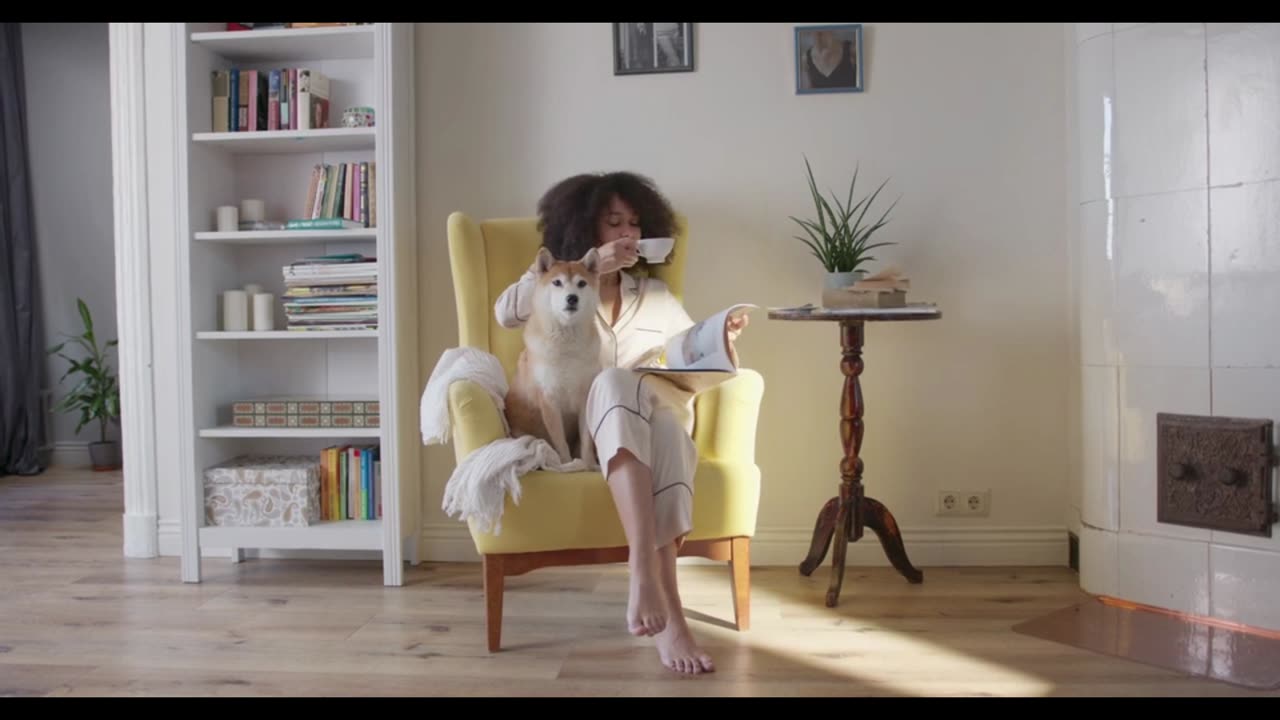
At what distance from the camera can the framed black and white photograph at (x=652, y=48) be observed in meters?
2.73

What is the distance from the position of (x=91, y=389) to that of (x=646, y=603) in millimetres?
4230

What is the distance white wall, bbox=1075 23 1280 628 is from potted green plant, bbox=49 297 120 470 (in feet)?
14.7

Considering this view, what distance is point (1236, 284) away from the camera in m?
2.10

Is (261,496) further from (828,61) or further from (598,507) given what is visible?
(828,61)

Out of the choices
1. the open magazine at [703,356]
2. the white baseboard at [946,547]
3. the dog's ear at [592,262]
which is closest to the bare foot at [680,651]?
the open magazine at [703,356]

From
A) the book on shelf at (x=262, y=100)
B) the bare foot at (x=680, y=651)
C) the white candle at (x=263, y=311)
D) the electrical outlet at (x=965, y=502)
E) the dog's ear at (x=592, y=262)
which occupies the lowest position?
the bare foot at (x=680, y=651)

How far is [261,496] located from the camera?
2643 millimetres

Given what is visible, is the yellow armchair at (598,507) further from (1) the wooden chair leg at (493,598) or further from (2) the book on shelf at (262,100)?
(2) the book on shelf at (262,100)

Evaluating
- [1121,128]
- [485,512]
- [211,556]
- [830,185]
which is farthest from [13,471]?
[1121,128]

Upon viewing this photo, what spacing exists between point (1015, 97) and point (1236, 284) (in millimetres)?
865

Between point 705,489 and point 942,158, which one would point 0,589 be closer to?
point 705,489

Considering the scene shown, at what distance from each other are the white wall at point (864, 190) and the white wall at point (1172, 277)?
0.29 metres

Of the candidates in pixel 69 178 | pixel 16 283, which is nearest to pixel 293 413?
pixel 16 283

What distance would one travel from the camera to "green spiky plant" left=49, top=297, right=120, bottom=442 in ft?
15.6
